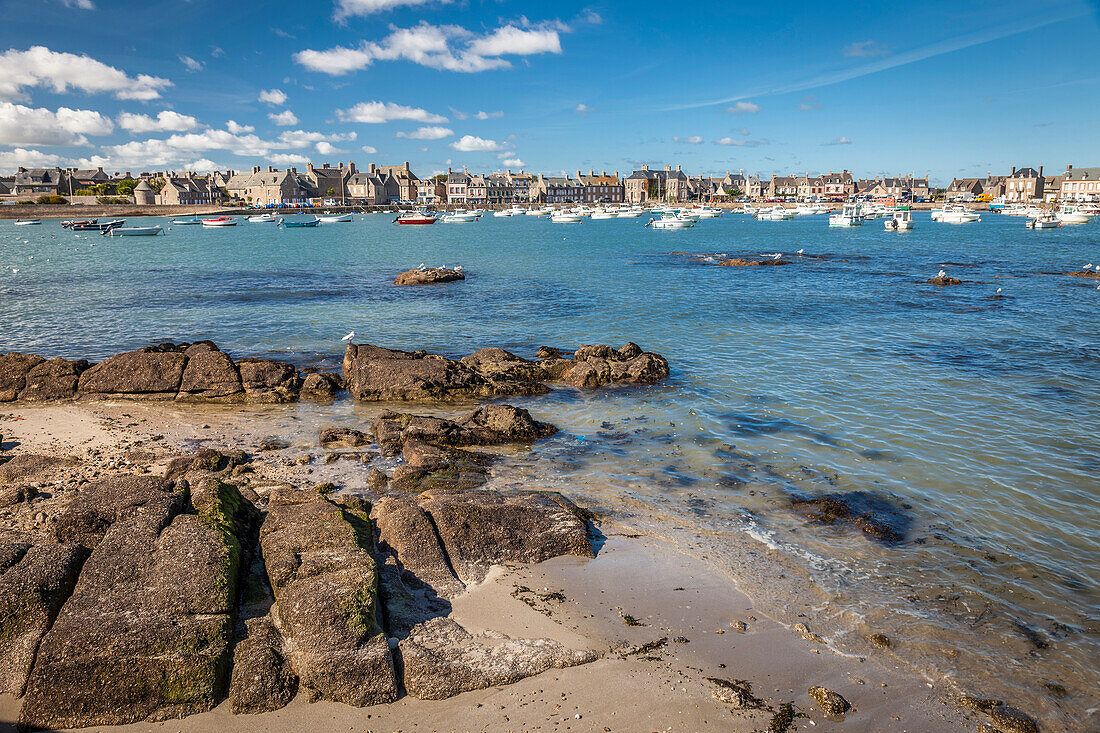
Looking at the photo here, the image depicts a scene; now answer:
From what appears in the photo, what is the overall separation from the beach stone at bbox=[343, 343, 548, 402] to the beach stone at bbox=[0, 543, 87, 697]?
9607 millimetres

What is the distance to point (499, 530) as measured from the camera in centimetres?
874

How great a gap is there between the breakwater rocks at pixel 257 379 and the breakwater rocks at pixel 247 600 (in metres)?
7.24

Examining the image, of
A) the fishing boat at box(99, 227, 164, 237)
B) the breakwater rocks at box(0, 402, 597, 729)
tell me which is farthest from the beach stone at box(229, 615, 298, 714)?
the fishing boat at box(99, 227, 164, 237)

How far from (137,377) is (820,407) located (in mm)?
16620

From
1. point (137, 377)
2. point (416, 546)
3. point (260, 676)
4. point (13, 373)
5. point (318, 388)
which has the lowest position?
point (260, 676)

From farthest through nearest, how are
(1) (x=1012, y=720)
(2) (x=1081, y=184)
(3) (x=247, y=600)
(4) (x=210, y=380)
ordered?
(2) (x=1081, y=184), (4) (x=210, y=380), (3) (x=247, y=600), (1) (x=1012, y=720)

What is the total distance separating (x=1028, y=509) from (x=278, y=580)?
10943 millimetres

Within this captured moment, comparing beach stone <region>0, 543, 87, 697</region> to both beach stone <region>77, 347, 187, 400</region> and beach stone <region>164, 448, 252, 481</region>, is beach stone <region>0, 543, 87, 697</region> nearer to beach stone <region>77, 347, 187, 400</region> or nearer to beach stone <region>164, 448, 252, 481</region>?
beach stone <region>164, 448, 252, 481</region>

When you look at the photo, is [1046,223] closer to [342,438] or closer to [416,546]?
[342,438]

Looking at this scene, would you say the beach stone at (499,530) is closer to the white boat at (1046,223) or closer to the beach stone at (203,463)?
the beach stone at (203,463)

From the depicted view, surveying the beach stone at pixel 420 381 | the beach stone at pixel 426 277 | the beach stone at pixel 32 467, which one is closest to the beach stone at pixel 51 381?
the beach stone at pixel 32 467

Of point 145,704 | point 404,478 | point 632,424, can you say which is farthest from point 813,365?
point 145,704

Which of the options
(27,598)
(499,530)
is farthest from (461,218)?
(27,598)

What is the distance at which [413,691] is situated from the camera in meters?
5.99
